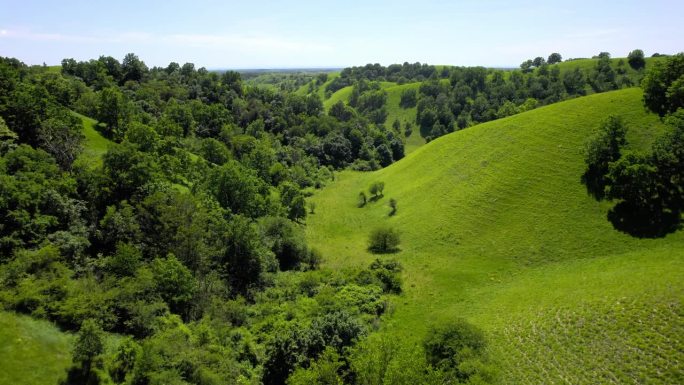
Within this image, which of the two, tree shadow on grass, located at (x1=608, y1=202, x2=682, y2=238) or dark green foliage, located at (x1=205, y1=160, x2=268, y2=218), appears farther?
dark green foliage, located at (x1=205, y1=160, x2=268, y2=218)

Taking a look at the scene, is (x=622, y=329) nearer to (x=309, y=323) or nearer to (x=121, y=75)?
(x=309, y=323)

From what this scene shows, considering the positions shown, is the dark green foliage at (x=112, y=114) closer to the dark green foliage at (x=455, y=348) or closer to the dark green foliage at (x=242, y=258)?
the dark green foliage at (x=242, y=258)

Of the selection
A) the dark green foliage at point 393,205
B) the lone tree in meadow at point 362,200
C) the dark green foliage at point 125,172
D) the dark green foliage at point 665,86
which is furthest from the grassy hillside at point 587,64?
the dark green foliage at point 125,172

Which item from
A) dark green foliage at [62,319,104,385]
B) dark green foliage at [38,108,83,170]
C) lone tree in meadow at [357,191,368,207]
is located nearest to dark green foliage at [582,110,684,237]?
lone tree in meadow at [357,191,368,207]

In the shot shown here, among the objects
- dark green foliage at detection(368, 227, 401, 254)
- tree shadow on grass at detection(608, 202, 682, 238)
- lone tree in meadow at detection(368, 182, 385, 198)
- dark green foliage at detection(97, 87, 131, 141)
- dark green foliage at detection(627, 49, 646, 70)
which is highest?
dark green foliage at detection(627, 49, 646, 70)

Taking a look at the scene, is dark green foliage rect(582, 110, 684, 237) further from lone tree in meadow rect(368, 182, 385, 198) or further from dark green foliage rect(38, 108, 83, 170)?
dark green foliage rect(38, 108, 83, 170)

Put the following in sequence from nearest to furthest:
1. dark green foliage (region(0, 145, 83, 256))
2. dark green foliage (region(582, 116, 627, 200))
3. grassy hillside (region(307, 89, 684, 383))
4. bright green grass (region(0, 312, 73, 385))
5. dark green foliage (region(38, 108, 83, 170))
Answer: bright green grass (region(0, 312, 73, 385)) → grassy hillside (region(307, 89, 684, 383)) → dark green foliage (region(0, 145, 83, 256)) → dark green foliage (region(38, 108, 83, 170)) → dark green foliage (region(582, 116, 627, 200))

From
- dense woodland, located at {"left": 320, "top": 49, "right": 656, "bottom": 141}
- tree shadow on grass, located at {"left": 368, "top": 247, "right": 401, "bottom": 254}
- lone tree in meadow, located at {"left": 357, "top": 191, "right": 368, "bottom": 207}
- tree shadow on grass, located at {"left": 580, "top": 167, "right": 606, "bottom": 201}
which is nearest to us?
tree shadow on grass, located at {"left": 580, "top": 167, "right": 606, "bottom": 201}
